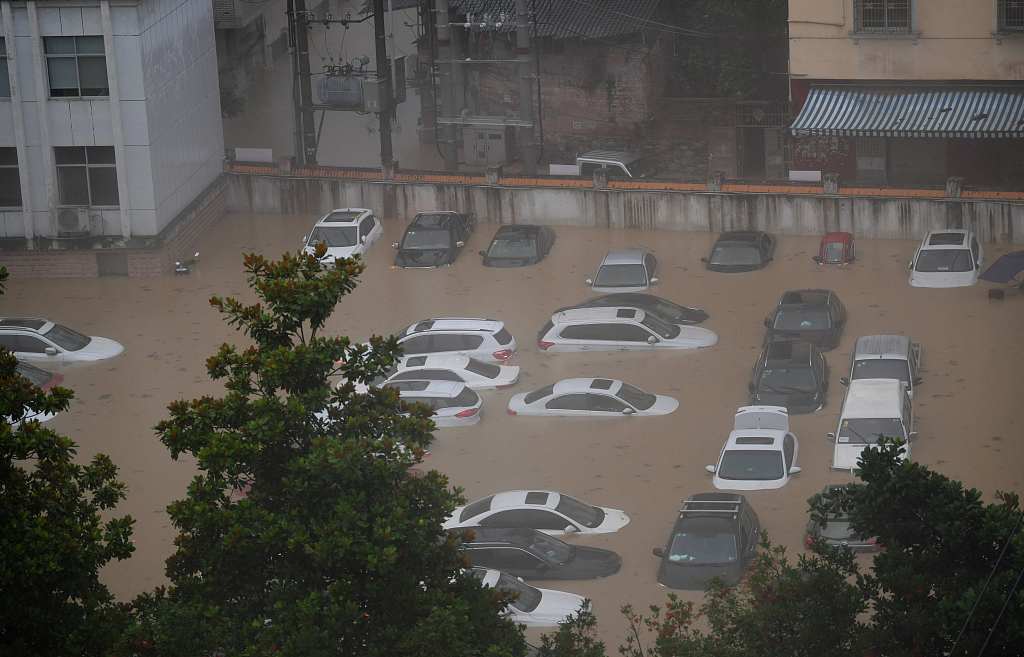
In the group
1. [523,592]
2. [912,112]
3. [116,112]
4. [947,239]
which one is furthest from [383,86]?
[523,592]

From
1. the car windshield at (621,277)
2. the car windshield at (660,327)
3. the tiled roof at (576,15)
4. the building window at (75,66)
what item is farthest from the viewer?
the tiled roof at (576,15)

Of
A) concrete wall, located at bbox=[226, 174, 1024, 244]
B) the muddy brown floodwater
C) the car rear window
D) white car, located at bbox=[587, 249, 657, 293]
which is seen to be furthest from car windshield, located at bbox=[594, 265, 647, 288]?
the car rear window

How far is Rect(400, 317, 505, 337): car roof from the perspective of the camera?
1165 inches

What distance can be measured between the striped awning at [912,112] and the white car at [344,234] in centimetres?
1011

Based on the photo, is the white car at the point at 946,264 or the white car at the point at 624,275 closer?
the white car at the point at 946,264

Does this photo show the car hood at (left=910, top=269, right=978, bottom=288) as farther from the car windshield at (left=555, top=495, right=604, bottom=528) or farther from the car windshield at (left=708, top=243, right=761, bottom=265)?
the car windshield at (left=555, top=495, right=604, bottom=528)

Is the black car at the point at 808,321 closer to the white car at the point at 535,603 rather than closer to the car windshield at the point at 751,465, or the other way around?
the car windshield at the point at 751,465

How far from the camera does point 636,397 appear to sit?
26.7 metres

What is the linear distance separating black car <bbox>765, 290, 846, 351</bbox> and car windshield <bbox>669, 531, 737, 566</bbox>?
8613 mm

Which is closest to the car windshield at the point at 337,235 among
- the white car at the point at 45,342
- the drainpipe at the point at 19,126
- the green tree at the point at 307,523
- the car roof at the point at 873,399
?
the drainpipe at the point at 19,126

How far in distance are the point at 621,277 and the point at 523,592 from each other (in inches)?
544

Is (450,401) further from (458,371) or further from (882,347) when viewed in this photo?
(882,347)

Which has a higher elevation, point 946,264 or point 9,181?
point 9,181

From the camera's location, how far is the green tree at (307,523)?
1277cm
